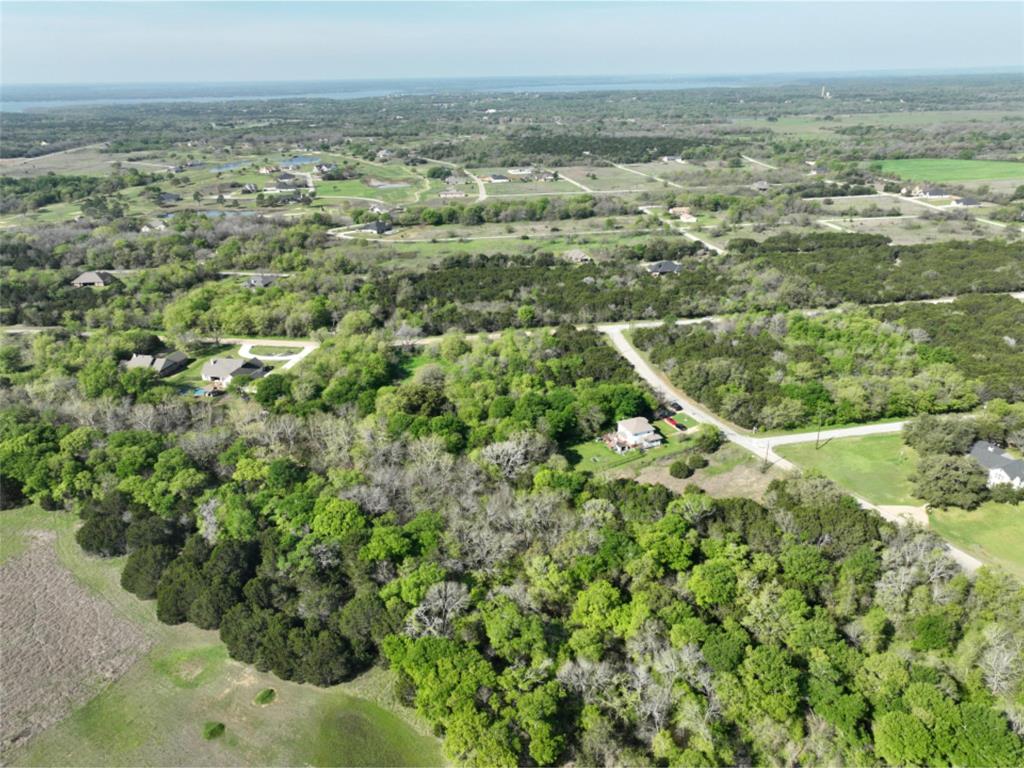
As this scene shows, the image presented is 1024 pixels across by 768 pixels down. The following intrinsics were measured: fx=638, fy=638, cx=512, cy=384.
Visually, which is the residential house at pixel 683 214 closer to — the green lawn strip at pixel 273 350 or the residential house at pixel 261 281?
the residential house at pixel 261 281

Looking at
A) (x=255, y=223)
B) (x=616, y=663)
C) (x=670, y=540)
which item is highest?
(x=255, y=223)

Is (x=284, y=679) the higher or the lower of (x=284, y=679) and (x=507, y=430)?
the lower

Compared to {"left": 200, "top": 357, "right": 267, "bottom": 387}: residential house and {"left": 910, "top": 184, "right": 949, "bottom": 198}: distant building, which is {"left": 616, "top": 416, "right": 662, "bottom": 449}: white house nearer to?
{"left": 200, "top": 357, "right": 267, "bottom": 387}: residential house

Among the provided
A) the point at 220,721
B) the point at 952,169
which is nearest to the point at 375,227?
the point at 220,721

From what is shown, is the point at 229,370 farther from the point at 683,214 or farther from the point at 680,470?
the point at 683,214

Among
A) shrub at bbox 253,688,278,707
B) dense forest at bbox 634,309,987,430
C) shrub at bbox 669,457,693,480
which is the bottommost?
shrub at bbox 253,688,278,707

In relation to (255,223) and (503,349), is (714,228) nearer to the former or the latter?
(503,349)

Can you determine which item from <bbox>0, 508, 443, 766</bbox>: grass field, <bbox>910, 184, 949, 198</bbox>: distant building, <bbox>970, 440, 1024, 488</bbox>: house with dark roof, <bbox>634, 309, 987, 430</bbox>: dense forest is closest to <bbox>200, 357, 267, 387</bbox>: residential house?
<bbox>0, 508, 443, 766</bbox>: grass field

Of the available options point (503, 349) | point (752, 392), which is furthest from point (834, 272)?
point (503, 349)
